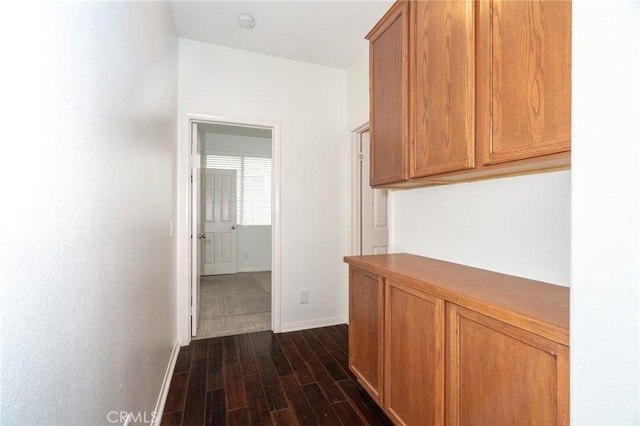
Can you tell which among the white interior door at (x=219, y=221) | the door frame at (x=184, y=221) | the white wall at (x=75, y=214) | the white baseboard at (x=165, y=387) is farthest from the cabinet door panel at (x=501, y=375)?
the white interior door at (x=219, y=221)

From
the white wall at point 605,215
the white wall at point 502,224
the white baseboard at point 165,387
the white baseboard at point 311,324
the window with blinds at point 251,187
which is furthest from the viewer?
Answer: the window with blinds at point 251,187

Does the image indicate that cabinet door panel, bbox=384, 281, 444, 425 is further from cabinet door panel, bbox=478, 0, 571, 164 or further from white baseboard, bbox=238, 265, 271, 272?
white baseboard, bbox=238, 265, 271, 272

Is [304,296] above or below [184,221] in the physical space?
below

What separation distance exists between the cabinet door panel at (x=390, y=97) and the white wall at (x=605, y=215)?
42.7 inches

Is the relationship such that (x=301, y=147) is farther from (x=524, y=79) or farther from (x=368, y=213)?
(x=524, y=79)

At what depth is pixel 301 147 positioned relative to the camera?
2963 millimetres

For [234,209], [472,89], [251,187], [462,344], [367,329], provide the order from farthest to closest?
[251,187]
[234,209]
[367,329]
[472,89]
[462,344]

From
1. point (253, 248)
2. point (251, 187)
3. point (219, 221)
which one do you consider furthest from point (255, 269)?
point (251, 187)

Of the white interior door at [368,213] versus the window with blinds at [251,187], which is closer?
the white interior door at [368,213]

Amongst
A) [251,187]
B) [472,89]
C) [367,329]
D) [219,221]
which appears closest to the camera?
[472,89]

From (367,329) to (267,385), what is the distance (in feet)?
2.79

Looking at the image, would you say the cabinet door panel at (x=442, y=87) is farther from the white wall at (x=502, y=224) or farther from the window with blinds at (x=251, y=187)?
the window with blinds at (x=251, y=187)

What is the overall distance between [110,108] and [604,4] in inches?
52.9

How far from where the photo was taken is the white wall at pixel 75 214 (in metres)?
0.54
